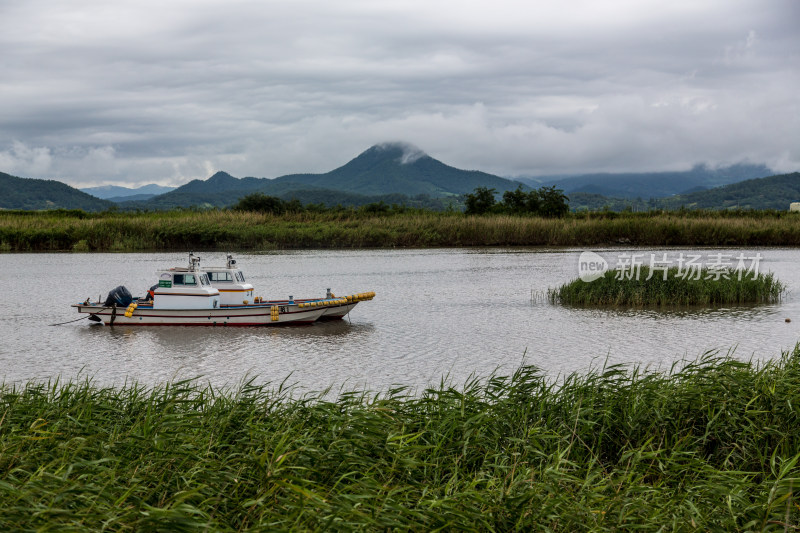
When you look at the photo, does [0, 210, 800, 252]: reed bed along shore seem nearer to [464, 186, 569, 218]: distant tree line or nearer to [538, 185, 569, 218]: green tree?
[538, 185, 569, 218]: green tree

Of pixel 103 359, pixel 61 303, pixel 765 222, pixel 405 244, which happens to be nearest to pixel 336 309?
pixel 103 359

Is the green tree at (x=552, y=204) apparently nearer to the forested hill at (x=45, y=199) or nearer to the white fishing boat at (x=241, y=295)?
the white fishing boat at (x=241, y=295)

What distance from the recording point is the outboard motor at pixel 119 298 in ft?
75.8

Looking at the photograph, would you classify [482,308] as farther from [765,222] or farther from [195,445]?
[765,222]

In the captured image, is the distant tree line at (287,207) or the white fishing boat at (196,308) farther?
the distant tree line at (287,207)

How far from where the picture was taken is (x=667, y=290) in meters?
25.0

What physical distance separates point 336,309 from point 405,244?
35.7m

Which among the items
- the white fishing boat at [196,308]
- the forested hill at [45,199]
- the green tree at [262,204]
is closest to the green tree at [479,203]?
the green tree at [262,204]

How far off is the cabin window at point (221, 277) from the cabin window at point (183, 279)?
2.98ft

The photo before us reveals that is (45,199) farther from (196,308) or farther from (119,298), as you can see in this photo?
(196,308)

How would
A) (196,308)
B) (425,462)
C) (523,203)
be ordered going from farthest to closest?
(523,203)
(196,308)
(425,462)

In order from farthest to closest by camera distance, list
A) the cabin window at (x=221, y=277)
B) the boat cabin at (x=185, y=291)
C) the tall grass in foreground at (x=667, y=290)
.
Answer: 1. the tall grass in foreground at (x=667, y=290)
2. the cabin window at (x=221, y=277)
3. the boat cabin at (x=185, y=291)

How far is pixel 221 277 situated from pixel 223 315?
1.61m

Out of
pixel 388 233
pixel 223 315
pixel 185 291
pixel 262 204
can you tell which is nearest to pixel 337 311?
pixel 223 315
